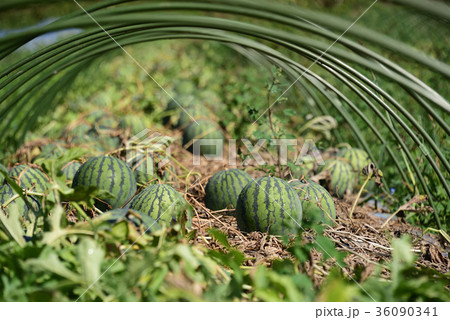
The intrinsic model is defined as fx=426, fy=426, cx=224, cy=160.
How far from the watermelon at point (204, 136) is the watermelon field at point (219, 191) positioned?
15 mm

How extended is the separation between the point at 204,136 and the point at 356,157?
4.88 ft

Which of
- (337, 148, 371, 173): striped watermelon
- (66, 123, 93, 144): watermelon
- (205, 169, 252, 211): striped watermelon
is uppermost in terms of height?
(66, 123, 93, 144): watermelon

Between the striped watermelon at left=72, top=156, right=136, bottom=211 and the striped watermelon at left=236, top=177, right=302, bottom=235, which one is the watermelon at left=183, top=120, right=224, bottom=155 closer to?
the striped watermelon at left=72, top=156, right=136, bottom=211

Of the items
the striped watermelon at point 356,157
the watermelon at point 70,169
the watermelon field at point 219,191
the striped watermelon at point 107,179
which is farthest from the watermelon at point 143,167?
the striped watermelon at point 356,157

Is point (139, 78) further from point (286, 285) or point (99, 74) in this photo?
point (286, 285)

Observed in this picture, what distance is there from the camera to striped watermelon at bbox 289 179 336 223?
2.47m

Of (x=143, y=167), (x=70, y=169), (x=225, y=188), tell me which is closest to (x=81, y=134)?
A: (x=70, y=169)

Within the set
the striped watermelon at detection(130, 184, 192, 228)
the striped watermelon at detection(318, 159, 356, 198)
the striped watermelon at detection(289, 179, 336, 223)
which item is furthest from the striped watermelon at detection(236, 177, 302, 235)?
the striped watermelon at detection(318, 159, 356, 198)

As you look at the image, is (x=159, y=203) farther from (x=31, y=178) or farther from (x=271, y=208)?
(x=31, y=178)

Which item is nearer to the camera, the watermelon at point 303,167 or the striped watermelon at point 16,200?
the striped watermelon at point 16,200

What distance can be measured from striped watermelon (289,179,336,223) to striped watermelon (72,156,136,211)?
1.02 m

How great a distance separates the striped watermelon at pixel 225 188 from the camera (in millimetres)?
2643

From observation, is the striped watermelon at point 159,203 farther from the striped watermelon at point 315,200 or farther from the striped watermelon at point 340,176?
the striped watermelon at point 340,176

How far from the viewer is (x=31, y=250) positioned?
137 cm
